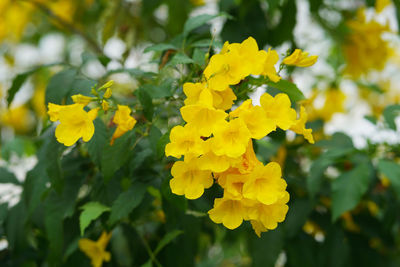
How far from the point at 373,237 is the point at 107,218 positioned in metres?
0.92

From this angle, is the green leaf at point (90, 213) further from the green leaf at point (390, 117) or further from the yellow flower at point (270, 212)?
the green leaf at point (390, 117)

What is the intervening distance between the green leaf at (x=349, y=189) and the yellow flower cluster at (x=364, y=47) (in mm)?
768

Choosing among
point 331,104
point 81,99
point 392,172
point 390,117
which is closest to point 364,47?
point 331,104

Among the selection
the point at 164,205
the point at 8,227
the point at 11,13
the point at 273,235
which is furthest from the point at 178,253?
the point at 11,13

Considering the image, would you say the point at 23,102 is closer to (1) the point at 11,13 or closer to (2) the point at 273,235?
(1) the point at 11,13

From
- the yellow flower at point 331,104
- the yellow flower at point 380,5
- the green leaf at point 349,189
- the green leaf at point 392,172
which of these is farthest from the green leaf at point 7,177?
the yellow flower at point 380,5

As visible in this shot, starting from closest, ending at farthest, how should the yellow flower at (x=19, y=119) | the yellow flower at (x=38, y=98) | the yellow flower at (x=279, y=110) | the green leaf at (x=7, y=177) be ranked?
the yellow flower at (x=279, y=110)
the green leaf at (x=7, y=177)
the yellow flower at (x=38, y=98)
the yellow flower at (x=19, y=119)

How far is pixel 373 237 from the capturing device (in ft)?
4.70

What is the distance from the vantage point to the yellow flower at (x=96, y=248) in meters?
1.08

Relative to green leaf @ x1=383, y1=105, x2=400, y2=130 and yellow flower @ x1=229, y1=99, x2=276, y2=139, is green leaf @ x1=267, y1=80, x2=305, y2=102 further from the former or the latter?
green leaf @ x1=383, y1=105, x2=400, y2=130

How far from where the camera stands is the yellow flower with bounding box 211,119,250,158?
65 centimetres

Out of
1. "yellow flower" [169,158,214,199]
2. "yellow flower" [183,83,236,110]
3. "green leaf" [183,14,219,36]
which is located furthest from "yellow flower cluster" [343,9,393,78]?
"yellow flower" [169,158,214,199]

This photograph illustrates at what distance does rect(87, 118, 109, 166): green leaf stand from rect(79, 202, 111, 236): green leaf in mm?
105

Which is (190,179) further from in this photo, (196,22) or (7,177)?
(7,177)
